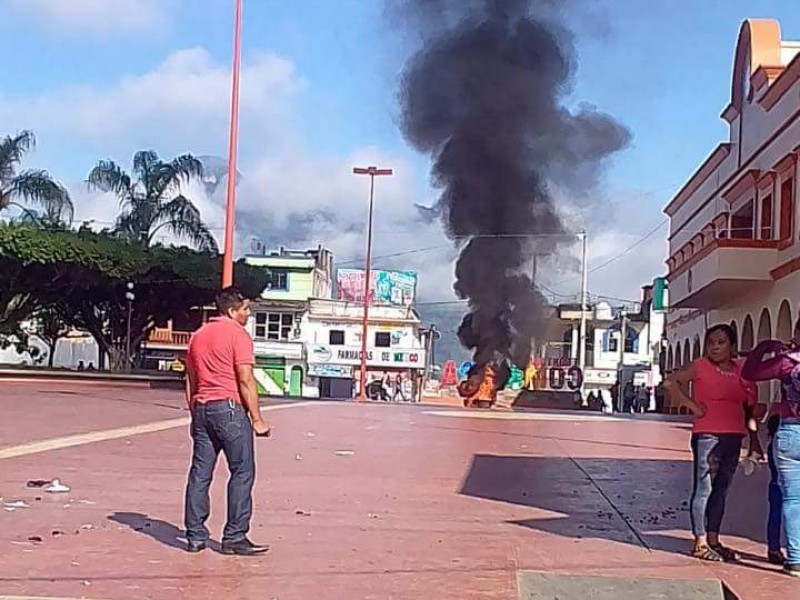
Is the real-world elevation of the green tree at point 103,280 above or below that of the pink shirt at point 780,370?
above

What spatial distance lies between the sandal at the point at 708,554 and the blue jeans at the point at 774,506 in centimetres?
32

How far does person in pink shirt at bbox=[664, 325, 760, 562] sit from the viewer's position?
723 centimetres

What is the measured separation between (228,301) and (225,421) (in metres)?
0.76

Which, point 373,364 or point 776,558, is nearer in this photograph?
point 776,558

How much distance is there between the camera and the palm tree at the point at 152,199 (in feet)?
159

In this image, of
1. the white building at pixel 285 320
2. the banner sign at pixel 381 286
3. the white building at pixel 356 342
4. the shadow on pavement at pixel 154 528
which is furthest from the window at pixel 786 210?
the banner sign at pixel 381 286

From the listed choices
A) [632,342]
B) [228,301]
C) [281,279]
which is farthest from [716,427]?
[632,342]

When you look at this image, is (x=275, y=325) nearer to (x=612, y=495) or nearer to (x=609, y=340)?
(x=609, y=340)

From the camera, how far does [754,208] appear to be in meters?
33.6

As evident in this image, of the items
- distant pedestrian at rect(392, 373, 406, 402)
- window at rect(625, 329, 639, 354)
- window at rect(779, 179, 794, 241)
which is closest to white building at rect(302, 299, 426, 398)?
distant pedestrian at rect(392, 373, 406, 402)

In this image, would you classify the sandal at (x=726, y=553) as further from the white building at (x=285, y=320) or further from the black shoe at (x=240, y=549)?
the white building at (x=285, y=320)

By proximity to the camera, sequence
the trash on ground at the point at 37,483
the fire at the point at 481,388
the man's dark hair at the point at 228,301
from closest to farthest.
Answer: the man's dark hair at the point at 228,301 < the trash on ground at the point at 37,483 < the fire at the point at 481,388

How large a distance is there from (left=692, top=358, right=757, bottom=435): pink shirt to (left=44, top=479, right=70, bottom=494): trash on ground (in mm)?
5448

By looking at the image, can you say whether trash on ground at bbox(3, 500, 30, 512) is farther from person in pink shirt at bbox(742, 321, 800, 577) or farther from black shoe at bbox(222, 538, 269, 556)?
person in pink shirt at bbox(742, 321, 800, 577)
